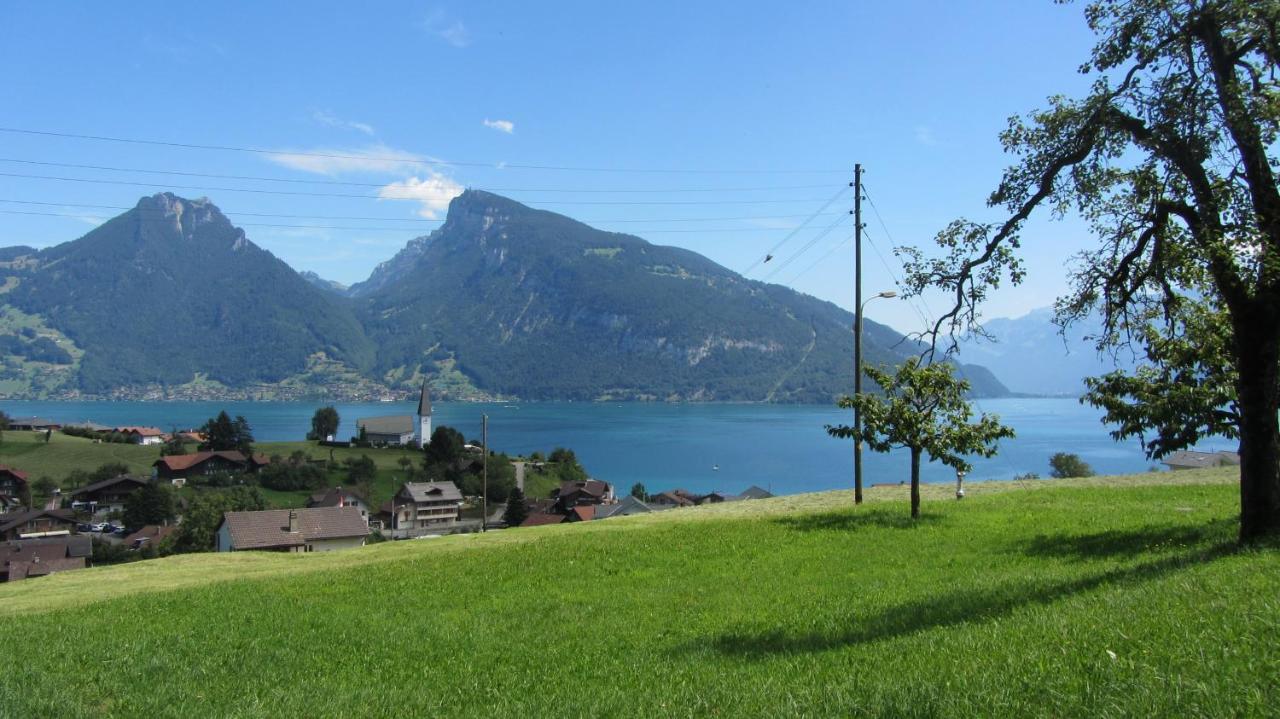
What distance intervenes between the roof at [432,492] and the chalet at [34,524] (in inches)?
1288

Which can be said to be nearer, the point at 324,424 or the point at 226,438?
the point at 226,438

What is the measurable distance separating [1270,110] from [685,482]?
110m

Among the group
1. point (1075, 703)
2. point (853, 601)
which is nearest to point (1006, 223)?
point (853, 601)

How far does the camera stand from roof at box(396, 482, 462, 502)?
94062 mm

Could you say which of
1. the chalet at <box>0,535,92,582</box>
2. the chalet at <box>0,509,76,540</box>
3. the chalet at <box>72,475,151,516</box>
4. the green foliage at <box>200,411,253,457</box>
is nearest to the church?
the green foliage at <box>200,411,253,457</box>

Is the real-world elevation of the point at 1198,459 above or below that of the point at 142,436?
above

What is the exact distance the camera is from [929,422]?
74.4ft

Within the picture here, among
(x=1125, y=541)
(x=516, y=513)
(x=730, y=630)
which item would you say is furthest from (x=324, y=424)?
(x=730, y=630)

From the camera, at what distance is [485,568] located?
59.2 feet

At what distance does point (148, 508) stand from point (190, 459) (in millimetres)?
31280

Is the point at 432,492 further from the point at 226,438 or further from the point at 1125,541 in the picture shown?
the point at 1125,541

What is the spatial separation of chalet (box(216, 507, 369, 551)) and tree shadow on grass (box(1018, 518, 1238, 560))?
47637 millimetres

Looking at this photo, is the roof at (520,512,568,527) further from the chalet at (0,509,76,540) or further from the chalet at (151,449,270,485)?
the chalet at (151,449,270,485)

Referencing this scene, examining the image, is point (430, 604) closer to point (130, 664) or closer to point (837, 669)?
point (130, 664)
